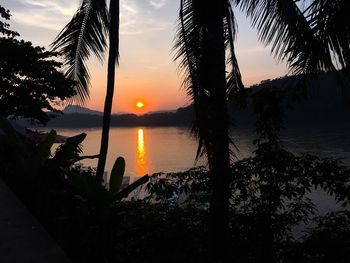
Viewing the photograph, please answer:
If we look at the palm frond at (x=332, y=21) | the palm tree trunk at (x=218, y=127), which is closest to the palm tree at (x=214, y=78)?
the palm tree trunk at (x=218, y=127)

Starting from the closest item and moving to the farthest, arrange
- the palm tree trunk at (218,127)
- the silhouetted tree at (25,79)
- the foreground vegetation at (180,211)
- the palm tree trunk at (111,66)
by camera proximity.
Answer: the foreground vegetation at (180,211), the palm tree trunk at (218,127), the palm tree trunk at (111,66), the silhouetted tree at (25,79)

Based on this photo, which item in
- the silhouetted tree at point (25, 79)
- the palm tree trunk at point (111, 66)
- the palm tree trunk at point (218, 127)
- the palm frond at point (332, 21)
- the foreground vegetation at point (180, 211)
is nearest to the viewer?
the palm frond at point (332, 21)

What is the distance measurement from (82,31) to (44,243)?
13.5 ft

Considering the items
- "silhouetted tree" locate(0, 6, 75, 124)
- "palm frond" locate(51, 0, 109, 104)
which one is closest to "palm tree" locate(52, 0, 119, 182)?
"palm frond" locate(51, 0, 109, 104)

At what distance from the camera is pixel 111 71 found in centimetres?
497

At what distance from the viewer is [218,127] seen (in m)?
4.73

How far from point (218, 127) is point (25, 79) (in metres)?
14.5

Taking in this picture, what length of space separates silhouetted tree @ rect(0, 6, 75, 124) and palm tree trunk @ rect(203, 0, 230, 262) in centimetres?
1240

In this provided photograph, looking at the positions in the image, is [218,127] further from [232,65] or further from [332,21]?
[332,21]

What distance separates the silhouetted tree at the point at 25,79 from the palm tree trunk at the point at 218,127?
40.7 ft

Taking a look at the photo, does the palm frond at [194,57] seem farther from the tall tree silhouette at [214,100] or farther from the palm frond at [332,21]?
the palm frond at [332,21]

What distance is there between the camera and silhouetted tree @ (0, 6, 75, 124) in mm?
16078

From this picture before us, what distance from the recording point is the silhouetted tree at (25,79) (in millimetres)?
16078

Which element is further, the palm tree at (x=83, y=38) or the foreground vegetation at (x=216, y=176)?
the palm tree at (x=83, y=38)
